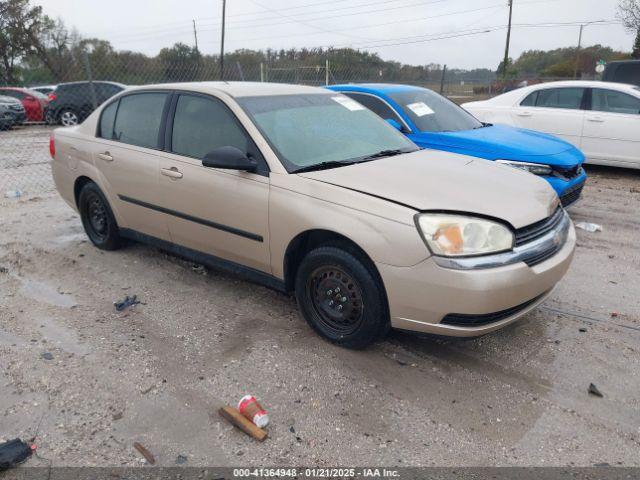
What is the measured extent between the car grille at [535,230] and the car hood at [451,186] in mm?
45

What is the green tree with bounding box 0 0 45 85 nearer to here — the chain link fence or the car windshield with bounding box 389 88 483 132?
the chain link fence

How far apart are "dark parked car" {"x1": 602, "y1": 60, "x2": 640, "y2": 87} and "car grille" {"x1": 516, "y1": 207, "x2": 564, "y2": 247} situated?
9735mm

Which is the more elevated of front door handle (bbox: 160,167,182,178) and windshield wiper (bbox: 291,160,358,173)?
windshield wiper (bbox: 291,160,358,173)

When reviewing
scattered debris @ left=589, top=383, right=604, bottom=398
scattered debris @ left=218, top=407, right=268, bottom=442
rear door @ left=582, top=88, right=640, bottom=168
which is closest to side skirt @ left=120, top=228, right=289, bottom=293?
scattered debris @ left=218, top=407, right=268, bottom=442

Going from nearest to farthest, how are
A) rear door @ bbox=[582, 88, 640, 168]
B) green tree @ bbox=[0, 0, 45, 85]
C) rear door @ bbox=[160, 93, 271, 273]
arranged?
rear door @ bbox=[160, 93, 271, 273]
rear door @ bbox=[582, 88, 640, 168]
green tree @ bbox=[0, 0, 45, 85]

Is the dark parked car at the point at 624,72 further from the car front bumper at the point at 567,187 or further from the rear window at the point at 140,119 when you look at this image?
the rear window at the point at 140,119

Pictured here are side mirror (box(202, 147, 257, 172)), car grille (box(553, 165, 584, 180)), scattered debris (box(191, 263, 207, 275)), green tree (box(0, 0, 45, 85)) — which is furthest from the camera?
green tree (box(0, 0, 45, 85))

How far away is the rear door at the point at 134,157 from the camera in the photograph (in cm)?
422

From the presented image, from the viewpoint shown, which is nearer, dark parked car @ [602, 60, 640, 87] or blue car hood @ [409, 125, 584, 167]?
blue car hood @ [409, 125, 584, 167]

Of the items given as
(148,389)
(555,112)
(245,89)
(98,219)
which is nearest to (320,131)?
(245,89)

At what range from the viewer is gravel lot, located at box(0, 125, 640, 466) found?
247cm

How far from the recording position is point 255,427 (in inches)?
101

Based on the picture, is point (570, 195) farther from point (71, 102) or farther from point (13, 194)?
point (71, 102)

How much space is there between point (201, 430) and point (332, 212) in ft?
4.60
